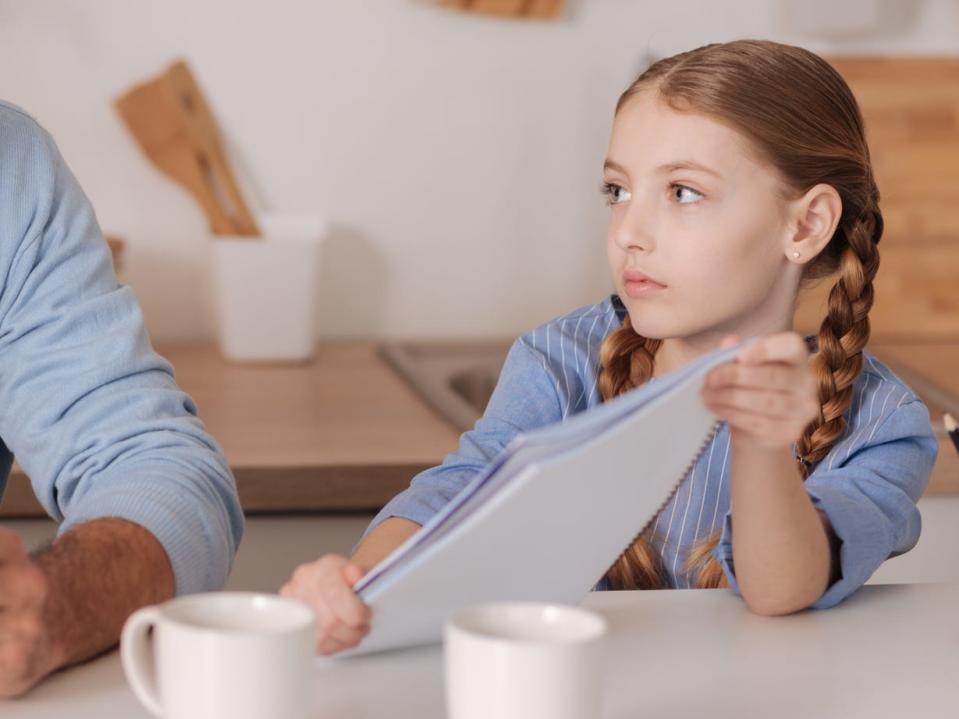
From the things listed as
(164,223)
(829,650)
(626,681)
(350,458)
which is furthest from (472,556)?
(164,223)

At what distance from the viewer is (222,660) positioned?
2.20ft

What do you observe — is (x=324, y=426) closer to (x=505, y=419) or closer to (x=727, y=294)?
(x=505, y=419)

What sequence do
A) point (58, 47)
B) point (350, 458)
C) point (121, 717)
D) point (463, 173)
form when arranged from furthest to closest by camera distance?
point (463, 173) → point (58, 47) → point (350, 458) → point (121, 717)

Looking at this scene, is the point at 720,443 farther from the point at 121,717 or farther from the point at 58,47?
the point at 58,47

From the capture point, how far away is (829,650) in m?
0.94

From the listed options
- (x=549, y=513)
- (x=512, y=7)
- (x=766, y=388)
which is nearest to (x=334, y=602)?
(x=549, y=513)

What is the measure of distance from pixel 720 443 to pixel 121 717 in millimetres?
729

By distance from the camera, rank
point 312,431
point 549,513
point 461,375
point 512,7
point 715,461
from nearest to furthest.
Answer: point 549,513 → point 715,461 → point 312,431 → point 461,375 → point 512,7

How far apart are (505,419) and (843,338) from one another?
0.32 meters

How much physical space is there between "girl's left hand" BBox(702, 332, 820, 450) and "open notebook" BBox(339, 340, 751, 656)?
25 mm

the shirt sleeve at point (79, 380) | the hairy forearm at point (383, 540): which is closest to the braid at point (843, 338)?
the hairy forearm at point (383, 540)

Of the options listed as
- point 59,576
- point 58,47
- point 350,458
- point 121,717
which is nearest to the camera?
point 121,717

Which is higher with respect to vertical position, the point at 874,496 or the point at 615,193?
the point at 615,193

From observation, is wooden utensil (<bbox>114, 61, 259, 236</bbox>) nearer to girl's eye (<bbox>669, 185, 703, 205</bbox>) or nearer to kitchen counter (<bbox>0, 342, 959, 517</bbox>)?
kitchen counter (<bbox>0, 342, 959, 517</bbox>)
